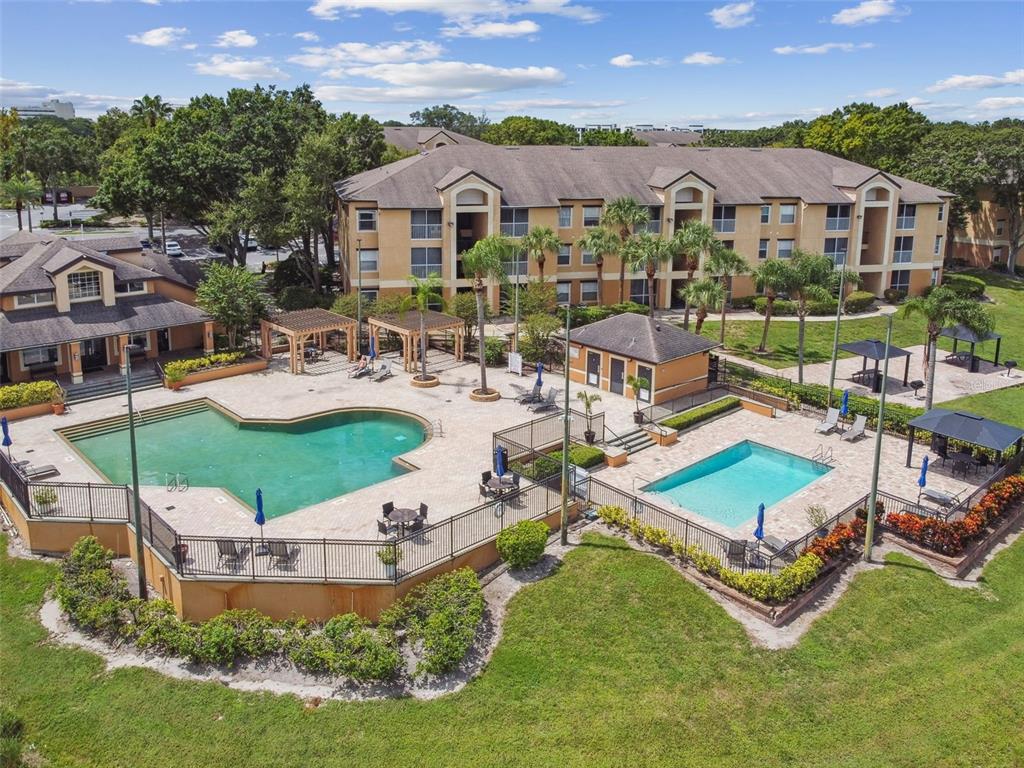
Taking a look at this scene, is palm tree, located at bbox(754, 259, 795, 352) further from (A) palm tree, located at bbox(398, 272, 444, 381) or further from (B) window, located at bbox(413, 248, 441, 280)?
(B) window, located at bbox(413, 248, 441, 280)

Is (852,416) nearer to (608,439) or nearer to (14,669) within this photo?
(608,439)

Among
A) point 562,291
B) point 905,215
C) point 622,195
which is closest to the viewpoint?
point 622,195

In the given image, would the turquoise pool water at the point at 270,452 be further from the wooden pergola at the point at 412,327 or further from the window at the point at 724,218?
the window at the point at 724,218

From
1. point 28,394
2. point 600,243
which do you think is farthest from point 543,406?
point 28,394

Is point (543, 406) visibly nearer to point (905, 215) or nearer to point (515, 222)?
point (515, 222)

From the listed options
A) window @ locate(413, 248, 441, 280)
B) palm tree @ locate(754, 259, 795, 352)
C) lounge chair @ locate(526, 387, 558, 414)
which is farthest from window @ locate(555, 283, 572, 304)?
lounge chair @ locate(526, 387, 558, 414)

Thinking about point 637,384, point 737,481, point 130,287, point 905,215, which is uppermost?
point 905,215

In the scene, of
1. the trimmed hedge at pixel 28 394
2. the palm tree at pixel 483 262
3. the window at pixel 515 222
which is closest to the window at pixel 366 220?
the window at pixel 515 222
